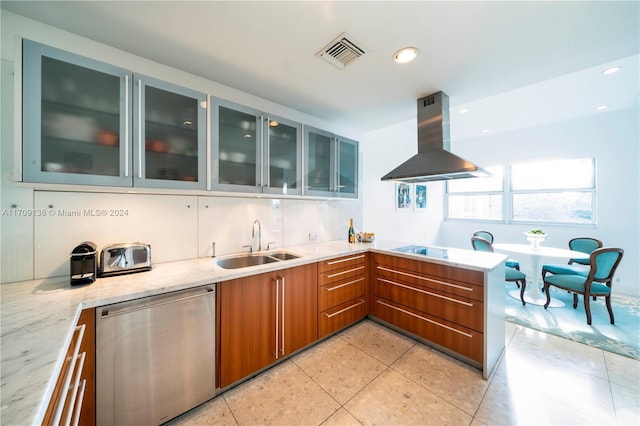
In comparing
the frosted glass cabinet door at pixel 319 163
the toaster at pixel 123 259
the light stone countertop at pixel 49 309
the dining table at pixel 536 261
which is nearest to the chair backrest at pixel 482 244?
the dining table at pixel 536 261

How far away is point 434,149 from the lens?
242cm

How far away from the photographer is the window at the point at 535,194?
13.1 feet

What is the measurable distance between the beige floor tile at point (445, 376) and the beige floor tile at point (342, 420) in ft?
2.04

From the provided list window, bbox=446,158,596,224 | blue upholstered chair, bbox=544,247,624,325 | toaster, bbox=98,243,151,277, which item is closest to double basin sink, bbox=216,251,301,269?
toaster, bbox=98,243,151,277

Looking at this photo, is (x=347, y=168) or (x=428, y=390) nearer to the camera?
(x=428, y=390)

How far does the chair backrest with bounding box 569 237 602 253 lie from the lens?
11.4ft

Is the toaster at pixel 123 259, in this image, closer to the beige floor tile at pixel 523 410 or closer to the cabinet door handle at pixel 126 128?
the cabinet door handle at pixel 126 128

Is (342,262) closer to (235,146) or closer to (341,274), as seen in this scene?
(341,274)

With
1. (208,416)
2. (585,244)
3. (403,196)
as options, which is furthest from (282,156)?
(585,244)

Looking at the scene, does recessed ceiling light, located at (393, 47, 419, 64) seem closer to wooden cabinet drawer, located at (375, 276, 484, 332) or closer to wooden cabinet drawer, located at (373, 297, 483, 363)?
wooden cabinet drawer, located at (375, 276, 484, 332)

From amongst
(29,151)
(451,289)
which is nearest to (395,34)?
(451,289)

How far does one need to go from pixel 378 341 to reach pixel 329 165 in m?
2.01

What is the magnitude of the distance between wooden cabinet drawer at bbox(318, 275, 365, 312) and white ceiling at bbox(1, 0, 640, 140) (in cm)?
194

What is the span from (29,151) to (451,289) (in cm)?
302
